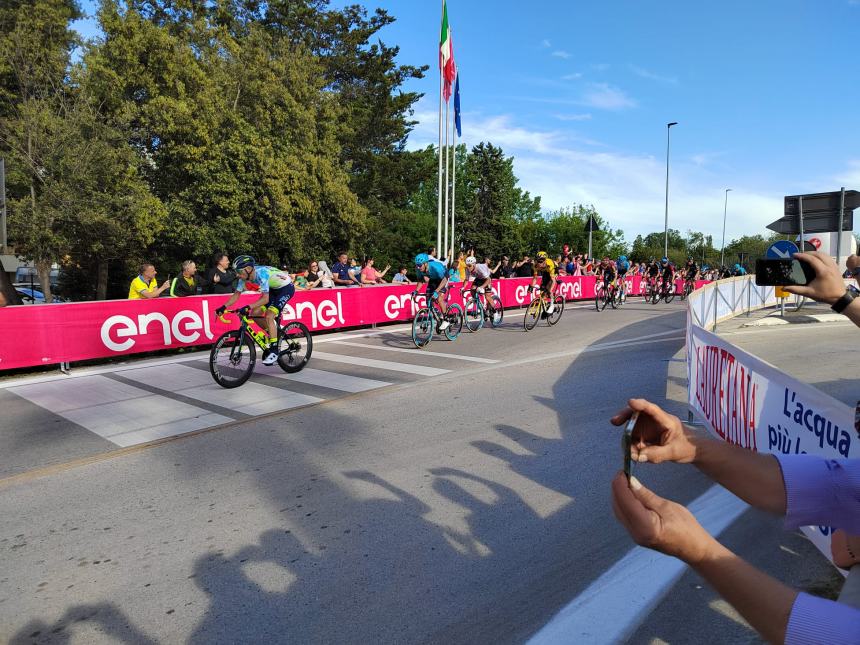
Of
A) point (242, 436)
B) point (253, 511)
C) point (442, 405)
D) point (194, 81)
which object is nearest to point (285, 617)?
point (253, 511)

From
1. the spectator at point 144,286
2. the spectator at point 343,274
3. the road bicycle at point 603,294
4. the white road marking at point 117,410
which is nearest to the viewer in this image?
the white road marking at point 117,410

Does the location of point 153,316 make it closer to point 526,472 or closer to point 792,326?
point 526,472

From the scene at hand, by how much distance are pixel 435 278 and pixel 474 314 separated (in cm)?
267

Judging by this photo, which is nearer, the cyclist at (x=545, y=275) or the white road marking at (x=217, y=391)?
the white road marking at (x=217, y=391)

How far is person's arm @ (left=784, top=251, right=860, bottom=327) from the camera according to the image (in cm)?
205

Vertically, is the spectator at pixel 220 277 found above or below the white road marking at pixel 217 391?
above

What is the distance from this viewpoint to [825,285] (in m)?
2.08

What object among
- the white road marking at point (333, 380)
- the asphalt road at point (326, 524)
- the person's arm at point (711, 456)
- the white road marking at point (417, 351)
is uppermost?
the person's arm at point (711, 456)

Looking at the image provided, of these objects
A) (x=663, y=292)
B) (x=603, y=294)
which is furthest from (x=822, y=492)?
(x=663, y=292)

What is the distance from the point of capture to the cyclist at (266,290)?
837 centimetres

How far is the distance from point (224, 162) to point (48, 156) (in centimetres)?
678

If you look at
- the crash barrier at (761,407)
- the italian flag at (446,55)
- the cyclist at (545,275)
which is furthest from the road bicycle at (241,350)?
the italian flag at (446,55)

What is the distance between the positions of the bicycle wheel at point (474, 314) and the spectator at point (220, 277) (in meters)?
5.52

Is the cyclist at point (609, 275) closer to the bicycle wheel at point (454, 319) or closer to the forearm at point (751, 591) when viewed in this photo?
the bicycle wheel at point (454, 319)
